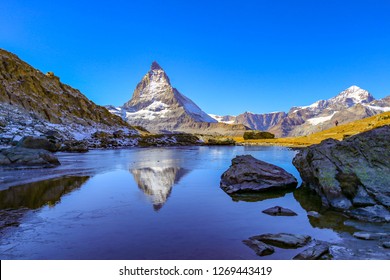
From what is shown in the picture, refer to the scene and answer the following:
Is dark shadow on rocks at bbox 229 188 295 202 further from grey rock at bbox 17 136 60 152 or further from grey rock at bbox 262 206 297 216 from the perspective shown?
grey rock at bbox 17 136 60 152

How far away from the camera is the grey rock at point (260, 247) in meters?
12.2

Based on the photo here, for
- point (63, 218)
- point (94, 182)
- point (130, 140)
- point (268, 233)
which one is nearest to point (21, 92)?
point (130, 140)

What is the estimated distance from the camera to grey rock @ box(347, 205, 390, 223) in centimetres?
1658

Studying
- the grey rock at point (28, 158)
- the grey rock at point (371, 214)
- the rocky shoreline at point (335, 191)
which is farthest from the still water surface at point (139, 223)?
the grey rock at point (28, 158)

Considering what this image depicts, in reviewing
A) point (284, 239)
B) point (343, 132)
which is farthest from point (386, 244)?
point (343, 132)

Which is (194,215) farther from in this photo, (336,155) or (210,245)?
(336,155)

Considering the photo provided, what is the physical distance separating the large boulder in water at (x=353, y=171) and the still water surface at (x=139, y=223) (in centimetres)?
242

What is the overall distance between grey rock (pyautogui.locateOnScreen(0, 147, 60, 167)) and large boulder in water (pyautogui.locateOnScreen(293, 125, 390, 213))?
35.0 metres

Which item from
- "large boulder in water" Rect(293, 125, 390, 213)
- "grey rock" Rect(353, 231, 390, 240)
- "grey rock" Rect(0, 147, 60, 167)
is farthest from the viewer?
"grey rock" Rect(0, 147, 60, 167)

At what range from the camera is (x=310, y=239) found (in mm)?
13820

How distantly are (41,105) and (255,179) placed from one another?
12537 cm

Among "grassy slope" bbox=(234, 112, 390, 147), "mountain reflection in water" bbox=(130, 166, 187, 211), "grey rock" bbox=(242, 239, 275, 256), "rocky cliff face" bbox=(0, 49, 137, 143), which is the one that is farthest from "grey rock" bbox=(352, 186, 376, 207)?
"grassy slope" bbox=(234, 112, 390, 147)

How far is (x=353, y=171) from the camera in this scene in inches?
810

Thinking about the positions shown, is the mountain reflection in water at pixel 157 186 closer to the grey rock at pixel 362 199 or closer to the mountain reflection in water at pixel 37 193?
the mountain reflection in water at pixel 37 193
